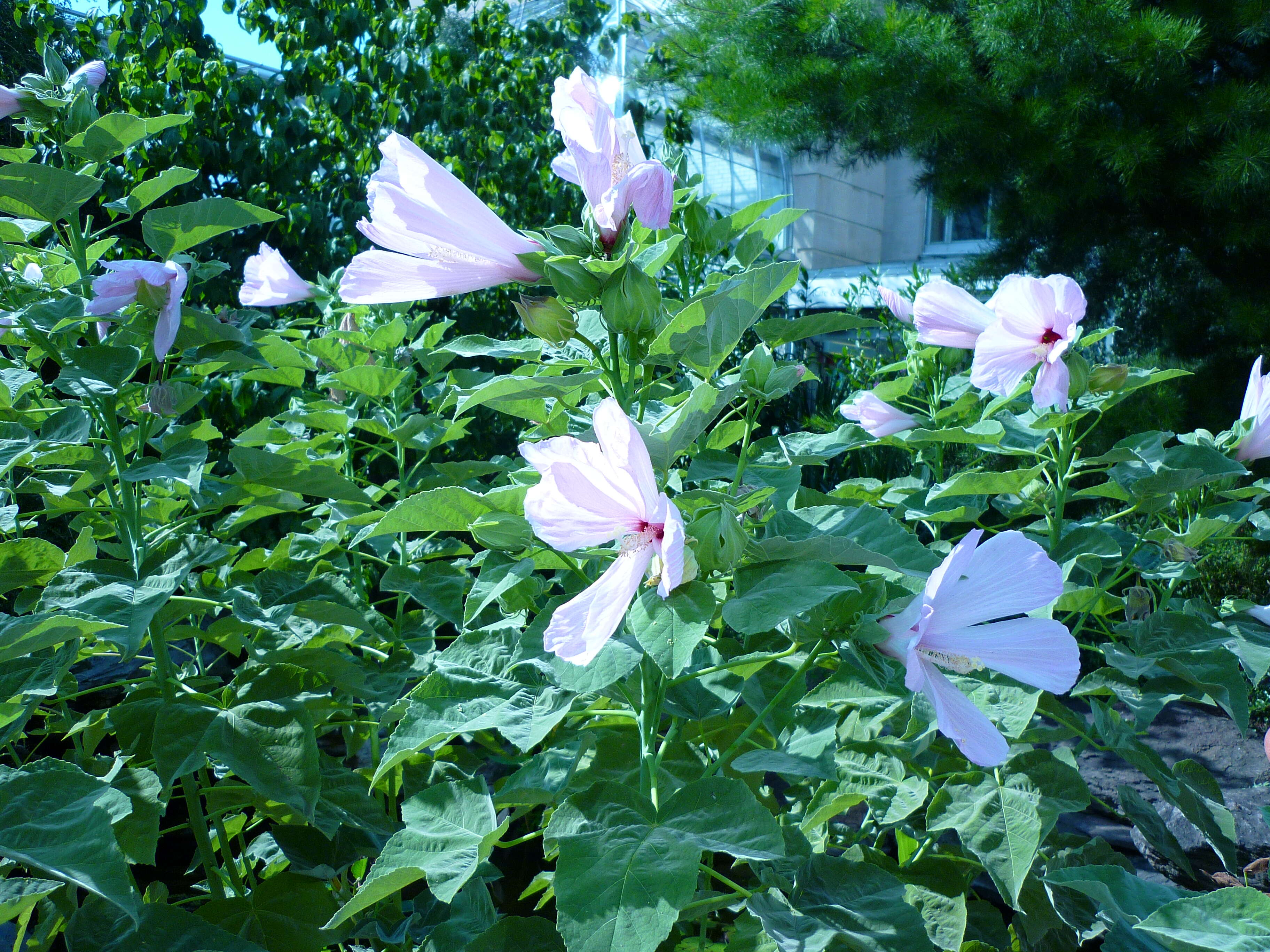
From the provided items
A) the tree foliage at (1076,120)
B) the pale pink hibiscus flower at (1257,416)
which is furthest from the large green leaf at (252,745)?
the tree foliage at (1076,120)

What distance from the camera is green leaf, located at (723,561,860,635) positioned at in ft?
2.25

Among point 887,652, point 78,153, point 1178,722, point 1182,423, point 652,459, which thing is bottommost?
point 1178,722

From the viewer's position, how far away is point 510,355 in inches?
39.3

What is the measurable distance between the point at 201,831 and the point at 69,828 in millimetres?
464

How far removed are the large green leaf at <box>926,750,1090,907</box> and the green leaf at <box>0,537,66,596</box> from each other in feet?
3.59

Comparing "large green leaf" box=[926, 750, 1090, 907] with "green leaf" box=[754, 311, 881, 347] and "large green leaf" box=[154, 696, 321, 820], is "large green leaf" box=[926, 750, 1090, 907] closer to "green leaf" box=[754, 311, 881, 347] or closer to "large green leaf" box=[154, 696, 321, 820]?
"green leaf" box=[754, 311, 881, 347]

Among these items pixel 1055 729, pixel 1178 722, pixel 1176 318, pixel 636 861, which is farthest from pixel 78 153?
pixel 1178 722

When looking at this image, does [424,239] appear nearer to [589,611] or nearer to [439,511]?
[439,511]

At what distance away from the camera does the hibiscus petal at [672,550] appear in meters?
0.64

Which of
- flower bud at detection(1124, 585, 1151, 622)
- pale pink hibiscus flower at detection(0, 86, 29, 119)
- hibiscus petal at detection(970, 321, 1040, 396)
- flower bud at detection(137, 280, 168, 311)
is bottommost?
flower bud at detection(1124, 585, 1151, 622)

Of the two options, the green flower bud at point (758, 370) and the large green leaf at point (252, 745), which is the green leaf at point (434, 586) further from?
the green flower bud at point (758, 370)

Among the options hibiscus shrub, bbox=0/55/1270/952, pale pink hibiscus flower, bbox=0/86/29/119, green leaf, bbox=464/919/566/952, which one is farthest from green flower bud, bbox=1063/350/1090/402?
pale pink hibiscus flower, bbox=0/86/29/119

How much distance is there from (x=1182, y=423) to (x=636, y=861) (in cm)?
303

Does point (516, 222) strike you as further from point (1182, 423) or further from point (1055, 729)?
point (1055, 729)
